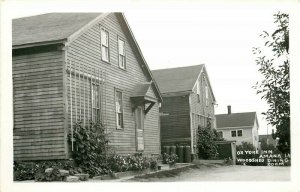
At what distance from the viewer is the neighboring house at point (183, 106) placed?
26.2 m

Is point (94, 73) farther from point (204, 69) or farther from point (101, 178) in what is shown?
point (204, 69)

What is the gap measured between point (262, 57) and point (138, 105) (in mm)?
8803

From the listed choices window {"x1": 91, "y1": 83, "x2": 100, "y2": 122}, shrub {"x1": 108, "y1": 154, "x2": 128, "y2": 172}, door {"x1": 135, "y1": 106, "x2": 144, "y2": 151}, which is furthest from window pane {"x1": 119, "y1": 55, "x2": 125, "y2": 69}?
shrub {"x1": 108, "y1": 154, "x2": 128, "y2": 172}

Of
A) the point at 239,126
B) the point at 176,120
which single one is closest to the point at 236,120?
the point at 239,126

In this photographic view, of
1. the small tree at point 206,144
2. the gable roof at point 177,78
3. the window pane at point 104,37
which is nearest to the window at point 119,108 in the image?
the window pane at point 104,37

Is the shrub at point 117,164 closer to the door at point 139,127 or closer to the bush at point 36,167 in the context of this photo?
the bush at point 36,167

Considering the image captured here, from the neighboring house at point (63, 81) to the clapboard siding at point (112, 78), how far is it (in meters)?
0.03

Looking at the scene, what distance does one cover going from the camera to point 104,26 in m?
16.7

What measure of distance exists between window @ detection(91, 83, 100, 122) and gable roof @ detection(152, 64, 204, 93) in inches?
452

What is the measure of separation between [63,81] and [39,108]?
3.80 ft

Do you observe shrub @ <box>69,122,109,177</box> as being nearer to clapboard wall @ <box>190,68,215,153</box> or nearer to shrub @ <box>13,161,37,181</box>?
shrub @ <box>13,161,37,181</box>

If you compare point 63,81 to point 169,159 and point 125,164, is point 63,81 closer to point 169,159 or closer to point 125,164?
point 125,164

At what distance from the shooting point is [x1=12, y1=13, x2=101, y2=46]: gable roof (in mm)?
13930

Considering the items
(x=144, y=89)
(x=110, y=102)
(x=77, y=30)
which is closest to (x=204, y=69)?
(x=144, y=89)
